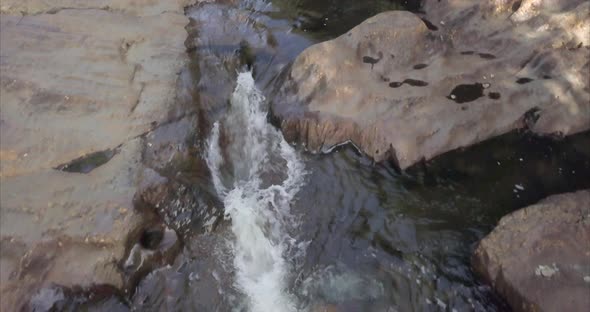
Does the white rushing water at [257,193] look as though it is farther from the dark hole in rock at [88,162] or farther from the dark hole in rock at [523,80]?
the dark hole in rock at [523,80]

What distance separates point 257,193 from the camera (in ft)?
17.9

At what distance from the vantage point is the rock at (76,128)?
4.34 metres

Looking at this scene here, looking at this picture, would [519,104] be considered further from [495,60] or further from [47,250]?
[47,250]

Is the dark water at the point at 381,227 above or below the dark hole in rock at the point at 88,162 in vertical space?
below

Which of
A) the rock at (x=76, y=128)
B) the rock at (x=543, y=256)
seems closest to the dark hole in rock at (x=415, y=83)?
the rock at (x=543, y=256)

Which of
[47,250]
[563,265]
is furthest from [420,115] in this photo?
[47,250]

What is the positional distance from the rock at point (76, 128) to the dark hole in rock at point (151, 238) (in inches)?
2.6

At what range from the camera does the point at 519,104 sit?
215 inches

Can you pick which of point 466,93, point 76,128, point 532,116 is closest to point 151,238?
point 76,128

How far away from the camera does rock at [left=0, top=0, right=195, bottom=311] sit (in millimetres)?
4340

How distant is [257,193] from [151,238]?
4.13 ft

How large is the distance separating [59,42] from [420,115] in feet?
15.3

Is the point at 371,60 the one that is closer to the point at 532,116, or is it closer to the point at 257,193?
the point at 532,116

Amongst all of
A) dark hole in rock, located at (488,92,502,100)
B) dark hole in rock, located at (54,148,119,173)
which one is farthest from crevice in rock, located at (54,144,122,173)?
dark hole in rock, located at (488,92,502,100)
